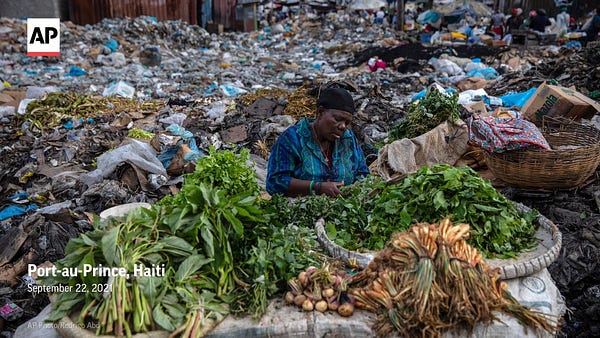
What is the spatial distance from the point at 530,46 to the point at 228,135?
36.6 feet

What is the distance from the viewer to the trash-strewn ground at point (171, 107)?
12.8 ft

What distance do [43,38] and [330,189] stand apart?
1226cm

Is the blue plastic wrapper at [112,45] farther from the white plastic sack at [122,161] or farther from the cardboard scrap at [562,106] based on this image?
the cardboard scrap at [562,106]

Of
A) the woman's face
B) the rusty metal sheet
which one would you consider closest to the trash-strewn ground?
the rusty metal sheet

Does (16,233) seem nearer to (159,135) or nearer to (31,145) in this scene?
(159,135)

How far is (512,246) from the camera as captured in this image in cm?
246

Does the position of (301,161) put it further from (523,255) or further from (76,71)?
(76,71)

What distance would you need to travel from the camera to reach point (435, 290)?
192 centimetres

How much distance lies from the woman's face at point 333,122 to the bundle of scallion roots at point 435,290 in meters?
1.35

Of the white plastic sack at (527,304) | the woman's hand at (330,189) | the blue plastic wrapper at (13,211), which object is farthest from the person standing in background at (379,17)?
the white plastic sack at (527,304)

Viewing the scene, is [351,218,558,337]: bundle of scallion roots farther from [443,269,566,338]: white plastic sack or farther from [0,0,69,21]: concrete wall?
[0,0,69,21]: concrete wall

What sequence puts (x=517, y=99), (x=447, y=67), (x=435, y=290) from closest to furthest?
1. (x=435, y=290)
2. (x=517, y=99)
3. (x=447, y=67)

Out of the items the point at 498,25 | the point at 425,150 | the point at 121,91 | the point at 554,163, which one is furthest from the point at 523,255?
the point at 498,25

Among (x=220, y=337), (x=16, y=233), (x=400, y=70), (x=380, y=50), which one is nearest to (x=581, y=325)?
(x=220, y=337)
